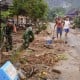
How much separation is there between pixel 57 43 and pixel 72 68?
7704mm

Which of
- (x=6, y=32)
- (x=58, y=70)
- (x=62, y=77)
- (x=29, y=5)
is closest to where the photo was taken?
(x=62, y=77)

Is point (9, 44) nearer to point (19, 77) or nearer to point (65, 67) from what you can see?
point (65, 67)

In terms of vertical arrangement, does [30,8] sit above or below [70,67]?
above

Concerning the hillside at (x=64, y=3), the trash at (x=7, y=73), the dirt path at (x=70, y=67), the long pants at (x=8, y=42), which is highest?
the trash at (x=7, y=73)

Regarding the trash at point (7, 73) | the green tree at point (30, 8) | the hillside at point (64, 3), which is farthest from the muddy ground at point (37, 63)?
the hillside at point (64, 3)

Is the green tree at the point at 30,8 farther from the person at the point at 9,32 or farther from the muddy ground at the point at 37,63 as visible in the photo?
the person at the point at 9,32

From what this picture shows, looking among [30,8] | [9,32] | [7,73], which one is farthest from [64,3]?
[7,73]

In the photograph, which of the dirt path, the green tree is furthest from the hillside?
the dirt path

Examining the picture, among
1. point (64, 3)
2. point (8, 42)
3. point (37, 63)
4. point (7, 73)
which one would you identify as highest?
point (7, 73)

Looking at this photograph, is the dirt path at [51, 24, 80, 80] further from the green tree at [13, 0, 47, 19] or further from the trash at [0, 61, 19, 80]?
the green tree at [13, 0, 47, 19]

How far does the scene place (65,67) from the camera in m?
12.4

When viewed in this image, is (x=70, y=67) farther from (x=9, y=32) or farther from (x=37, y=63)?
(x=9, y=32)

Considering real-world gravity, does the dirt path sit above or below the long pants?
below

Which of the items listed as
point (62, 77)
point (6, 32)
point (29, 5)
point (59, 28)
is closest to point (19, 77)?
point (62, 77)
